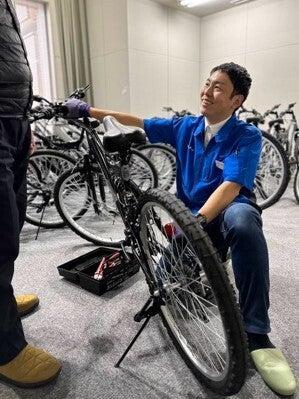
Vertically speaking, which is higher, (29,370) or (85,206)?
(85,206)

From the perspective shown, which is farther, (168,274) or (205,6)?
(205,6)

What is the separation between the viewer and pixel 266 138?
2678 mm

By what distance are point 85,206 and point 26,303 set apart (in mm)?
896

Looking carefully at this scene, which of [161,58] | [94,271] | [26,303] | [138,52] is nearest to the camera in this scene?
[26,303]

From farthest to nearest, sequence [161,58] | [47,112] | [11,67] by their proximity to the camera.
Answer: [161,58] < [47,112] < [11,67]

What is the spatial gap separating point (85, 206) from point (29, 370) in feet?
4.19

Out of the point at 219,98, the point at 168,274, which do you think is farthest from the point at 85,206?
the point at 219,98

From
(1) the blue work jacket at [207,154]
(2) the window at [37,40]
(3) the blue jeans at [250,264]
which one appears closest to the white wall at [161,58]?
(2) the window at [37,40]

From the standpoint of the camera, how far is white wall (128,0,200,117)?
394cm

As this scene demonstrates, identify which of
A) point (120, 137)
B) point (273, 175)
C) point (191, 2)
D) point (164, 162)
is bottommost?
point (273, 175)

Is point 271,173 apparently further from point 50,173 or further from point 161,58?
point 161,58

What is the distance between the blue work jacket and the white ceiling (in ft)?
11.5

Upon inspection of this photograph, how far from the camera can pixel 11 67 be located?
864 millimetres

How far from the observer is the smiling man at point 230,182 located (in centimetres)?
100
